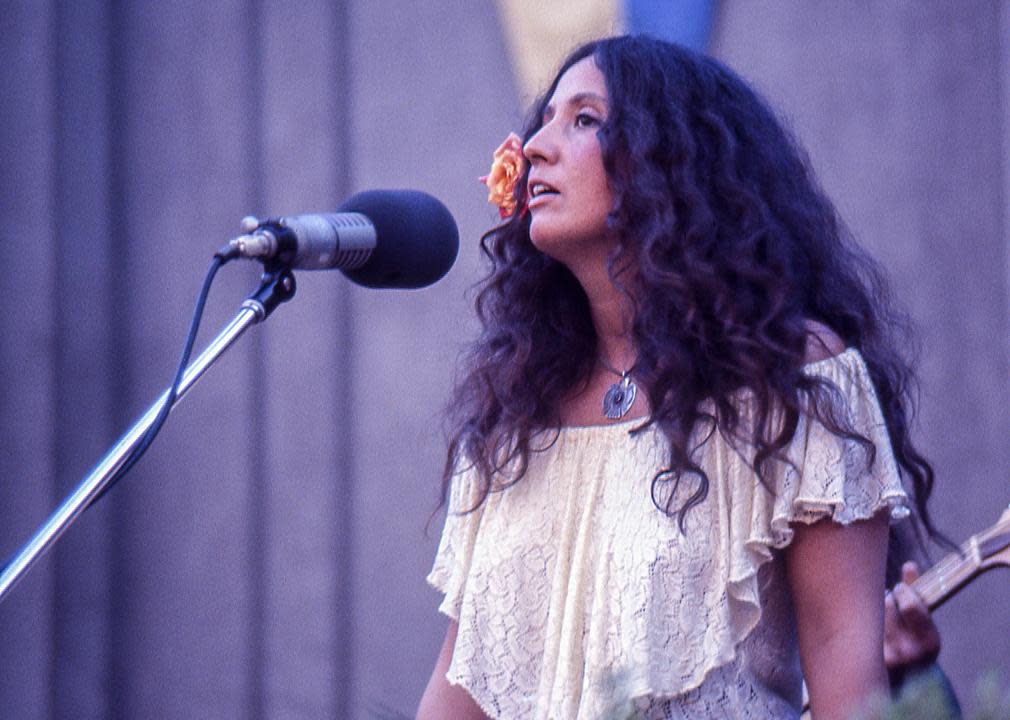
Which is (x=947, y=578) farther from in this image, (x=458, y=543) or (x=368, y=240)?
(x=368, y=240)

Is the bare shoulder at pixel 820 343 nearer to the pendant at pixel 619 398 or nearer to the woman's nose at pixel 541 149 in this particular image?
the pendant at pixel 619 398

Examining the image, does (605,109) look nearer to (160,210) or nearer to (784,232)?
(784,232)

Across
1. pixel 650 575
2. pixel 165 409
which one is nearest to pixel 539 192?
pixel 650 575

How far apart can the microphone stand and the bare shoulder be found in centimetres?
75

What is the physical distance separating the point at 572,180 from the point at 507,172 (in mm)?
168

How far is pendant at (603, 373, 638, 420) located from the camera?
2.20 meters

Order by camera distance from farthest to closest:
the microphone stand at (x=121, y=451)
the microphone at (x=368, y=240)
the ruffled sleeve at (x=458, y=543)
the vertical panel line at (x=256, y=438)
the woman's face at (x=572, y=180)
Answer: the vertical panel line at (x=256, y=438), the ruffled sleeve at (x=458, y=543), the woman's face at (x=572, y=180), the microphone at (x=368, y=240), the microphone stand at (x=121, y=451)

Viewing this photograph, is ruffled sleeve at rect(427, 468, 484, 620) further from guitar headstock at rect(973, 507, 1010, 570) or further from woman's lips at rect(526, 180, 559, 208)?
guitar headstock at rect(973, 507, 1010, 570)

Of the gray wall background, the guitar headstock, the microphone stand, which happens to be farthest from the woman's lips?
the gray wall background

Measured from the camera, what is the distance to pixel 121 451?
1599mm

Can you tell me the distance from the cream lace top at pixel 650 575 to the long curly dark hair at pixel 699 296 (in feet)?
0.13

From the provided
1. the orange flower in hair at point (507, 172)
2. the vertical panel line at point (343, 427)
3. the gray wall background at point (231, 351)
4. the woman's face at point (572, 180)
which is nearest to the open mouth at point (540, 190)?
the woman's face at point (572, 180)

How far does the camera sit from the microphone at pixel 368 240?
5.68ft

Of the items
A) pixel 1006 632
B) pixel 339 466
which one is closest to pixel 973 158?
pixel 1006 632
